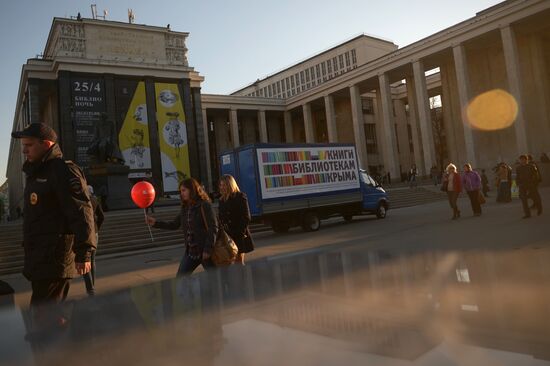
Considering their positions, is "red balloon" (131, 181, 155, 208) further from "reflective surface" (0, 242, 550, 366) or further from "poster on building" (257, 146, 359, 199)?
"poster on building" (257, 146, 359, 199)

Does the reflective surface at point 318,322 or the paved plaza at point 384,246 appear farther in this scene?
the paved plaza at point 384,246

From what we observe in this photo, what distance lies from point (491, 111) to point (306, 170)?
108ft

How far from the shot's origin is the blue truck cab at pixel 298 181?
1555cm

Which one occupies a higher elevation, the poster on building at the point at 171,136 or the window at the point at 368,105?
the window at the point at 368,105

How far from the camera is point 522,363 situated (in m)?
1.65

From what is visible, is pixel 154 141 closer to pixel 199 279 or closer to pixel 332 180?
pixel 332 180

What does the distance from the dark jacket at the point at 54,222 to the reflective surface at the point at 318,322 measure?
1.10 ft

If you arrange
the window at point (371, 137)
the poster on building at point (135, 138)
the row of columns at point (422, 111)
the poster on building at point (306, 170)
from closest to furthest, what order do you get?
the poster on building at point (306, 170) < the row of columns at point (422, 111) < the poster on building at point (135, 138) < the window at point (371, 137)

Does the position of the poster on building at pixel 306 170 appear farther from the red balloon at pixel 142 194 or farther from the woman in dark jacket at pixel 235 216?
the woman in dark jacket at pixel 235 216

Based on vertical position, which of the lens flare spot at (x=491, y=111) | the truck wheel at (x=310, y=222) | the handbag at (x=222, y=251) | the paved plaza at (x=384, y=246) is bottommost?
the paved plaza at (x=384, y=246)

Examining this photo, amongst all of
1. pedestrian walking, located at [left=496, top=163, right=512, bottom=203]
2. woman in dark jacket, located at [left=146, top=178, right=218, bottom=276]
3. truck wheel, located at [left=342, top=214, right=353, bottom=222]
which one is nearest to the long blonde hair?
woman in dark jacket, located at [left=146, top=178, right=218, bottom=276]

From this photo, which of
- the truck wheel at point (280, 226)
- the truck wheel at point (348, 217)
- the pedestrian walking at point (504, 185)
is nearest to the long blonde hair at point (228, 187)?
the truck wheel at point (280, 226)

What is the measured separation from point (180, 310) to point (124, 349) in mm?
679

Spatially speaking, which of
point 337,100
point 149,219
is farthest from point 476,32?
point 149,219
